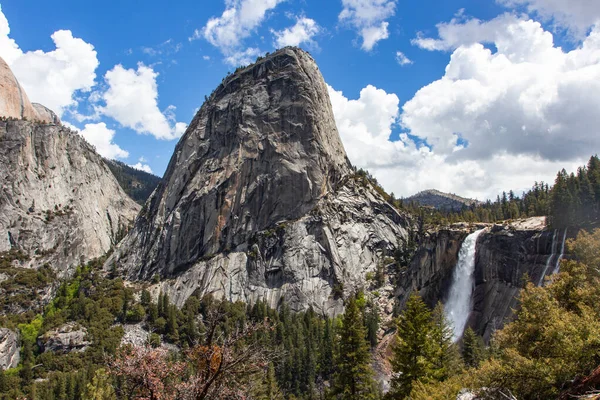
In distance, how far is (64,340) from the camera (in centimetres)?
9431

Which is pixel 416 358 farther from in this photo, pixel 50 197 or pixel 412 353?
pixel 50 197

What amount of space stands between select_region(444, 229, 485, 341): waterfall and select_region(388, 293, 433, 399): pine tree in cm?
5738

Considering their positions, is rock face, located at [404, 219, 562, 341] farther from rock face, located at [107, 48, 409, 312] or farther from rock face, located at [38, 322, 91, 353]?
rock face, located at [38, 322, 91, 353]

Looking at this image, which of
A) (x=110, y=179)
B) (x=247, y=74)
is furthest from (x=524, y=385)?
(x=110, y=179)

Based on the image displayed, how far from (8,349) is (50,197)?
69502mm

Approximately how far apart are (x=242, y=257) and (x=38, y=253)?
70.0 meters

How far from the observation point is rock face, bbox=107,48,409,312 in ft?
396

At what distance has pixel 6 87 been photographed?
178500 mm

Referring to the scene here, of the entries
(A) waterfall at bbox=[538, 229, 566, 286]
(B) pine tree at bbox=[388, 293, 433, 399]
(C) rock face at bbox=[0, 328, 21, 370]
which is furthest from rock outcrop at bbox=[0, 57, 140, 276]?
(A) waterfall at bbox=[538, 229, 566, 286]

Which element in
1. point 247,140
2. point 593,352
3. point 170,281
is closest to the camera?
point 593,352

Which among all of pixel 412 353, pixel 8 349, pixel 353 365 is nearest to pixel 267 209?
pixel 8 349

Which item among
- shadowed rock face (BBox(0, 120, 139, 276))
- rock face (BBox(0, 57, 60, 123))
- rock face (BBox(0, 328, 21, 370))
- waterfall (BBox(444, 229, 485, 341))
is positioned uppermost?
rock face (BBox(0, 57, 60, 123))

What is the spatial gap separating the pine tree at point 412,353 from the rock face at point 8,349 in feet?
321

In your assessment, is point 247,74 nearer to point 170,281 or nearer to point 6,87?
point 170,281
